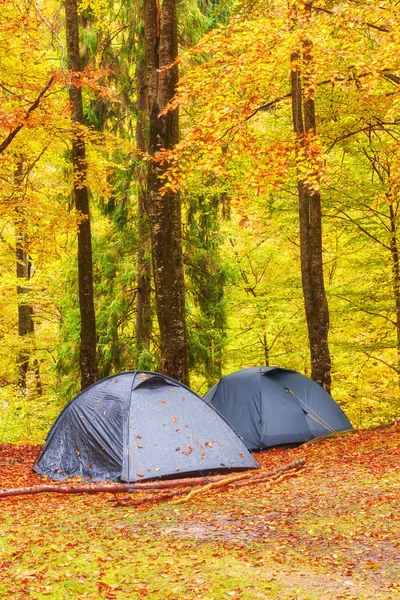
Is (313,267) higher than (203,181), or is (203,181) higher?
(203,181)

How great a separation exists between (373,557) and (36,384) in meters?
18.4

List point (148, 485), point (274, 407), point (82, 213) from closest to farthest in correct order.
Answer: point (148, 485)
point (274, 407)
point (82, 213)

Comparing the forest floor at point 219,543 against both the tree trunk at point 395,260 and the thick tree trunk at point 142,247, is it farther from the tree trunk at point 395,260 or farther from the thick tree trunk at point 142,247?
the thick tree trunk at point 142,247

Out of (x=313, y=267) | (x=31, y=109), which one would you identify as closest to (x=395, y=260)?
(x=313, y=267)

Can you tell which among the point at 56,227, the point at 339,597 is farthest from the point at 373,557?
the point at 56,227

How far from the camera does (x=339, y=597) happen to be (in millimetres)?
4348

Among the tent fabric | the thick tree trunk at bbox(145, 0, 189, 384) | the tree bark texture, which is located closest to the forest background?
the thick tree trunk at bbox(145, 0, 189, 384)

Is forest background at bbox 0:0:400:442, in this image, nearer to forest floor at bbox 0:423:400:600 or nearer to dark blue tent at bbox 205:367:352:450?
dark blue tent at bbox 205:367:352:450

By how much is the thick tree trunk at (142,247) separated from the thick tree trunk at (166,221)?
8.79 ft

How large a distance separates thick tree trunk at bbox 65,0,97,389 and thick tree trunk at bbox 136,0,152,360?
50.0 inches

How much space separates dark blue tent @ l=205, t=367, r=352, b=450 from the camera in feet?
38.8

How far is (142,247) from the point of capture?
13.9 meters

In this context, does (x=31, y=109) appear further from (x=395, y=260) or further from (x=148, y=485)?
(x=395, y=260)

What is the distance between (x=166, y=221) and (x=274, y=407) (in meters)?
4.19
